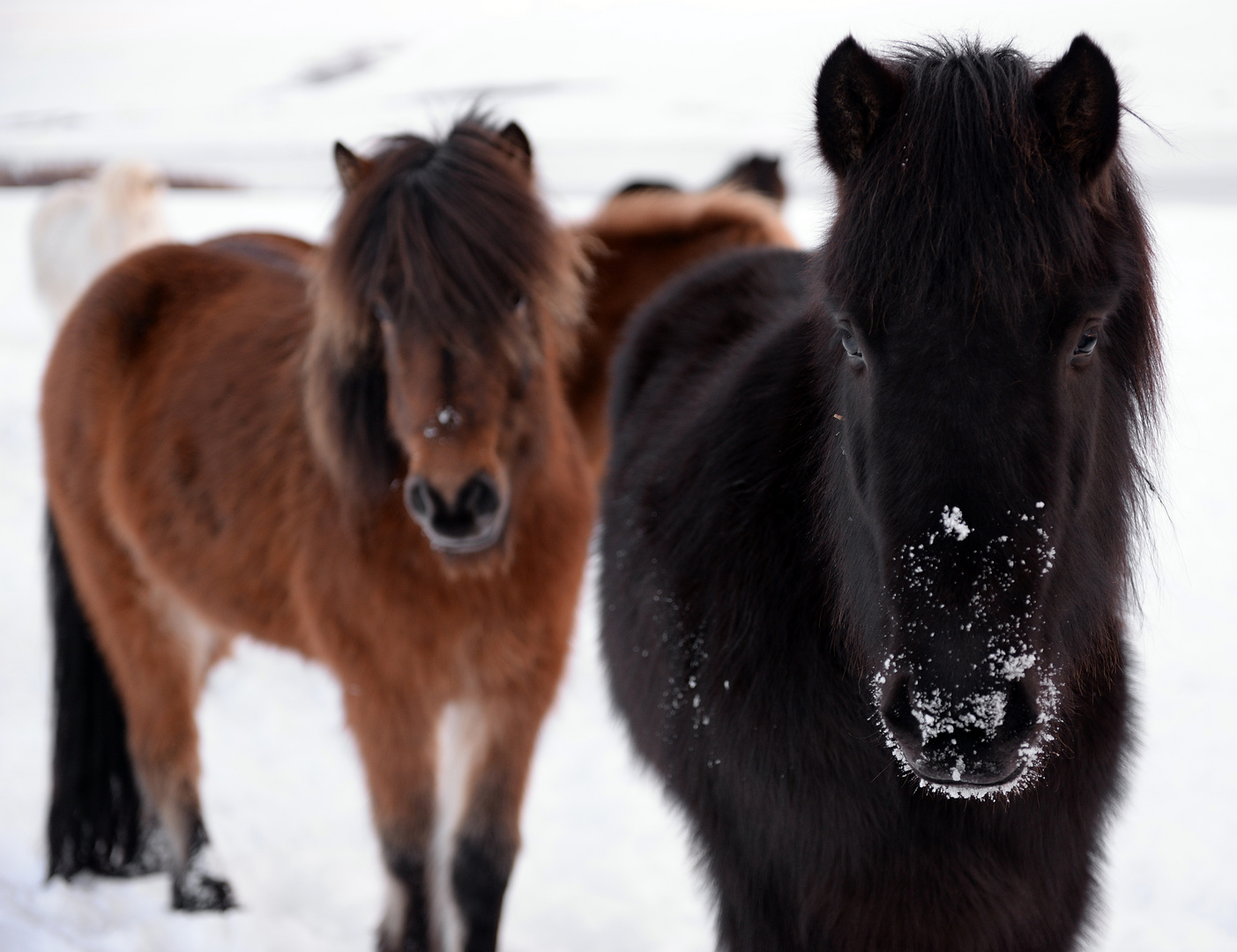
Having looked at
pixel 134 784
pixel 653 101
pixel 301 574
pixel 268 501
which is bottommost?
pixel 134 784

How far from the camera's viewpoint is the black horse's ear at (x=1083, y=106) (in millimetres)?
1113

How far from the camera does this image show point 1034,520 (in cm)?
108

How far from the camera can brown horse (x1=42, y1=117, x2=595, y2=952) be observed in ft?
6.68

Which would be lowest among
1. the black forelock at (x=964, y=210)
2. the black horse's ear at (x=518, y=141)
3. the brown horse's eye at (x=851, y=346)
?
the brown horse's eye at (x=851, y=346)

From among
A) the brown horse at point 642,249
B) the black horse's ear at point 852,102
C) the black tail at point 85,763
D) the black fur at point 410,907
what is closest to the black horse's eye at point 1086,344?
the black horse's ear at point 852,102

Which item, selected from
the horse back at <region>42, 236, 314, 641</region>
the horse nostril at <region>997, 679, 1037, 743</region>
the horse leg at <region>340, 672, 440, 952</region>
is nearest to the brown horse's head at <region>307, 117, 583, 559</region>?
the horse back at <region>42, 236, 314, 641</region>

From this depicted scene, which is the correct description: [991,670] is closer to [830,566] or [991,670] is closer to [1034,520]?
[1034,520]

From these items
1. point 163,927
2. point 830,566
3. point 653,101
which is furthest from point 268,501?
point 653,101

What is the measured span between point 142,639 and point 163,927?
86cm

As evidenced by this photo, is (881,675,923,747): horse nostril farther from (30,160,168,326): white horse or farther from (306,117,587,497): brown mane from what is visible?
(30,160,168,326): white horse

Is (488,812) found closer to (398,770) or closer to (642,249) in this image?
(398,770)

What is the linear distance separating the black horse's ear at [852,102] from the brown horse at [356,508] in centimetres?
99

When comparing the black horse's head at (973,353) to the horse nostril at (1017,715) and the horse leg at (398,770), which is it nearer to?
the horse nostril at (1017,715)

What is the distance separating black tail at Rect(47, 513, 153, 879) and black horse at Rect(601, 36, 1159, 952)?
1.99 metres
